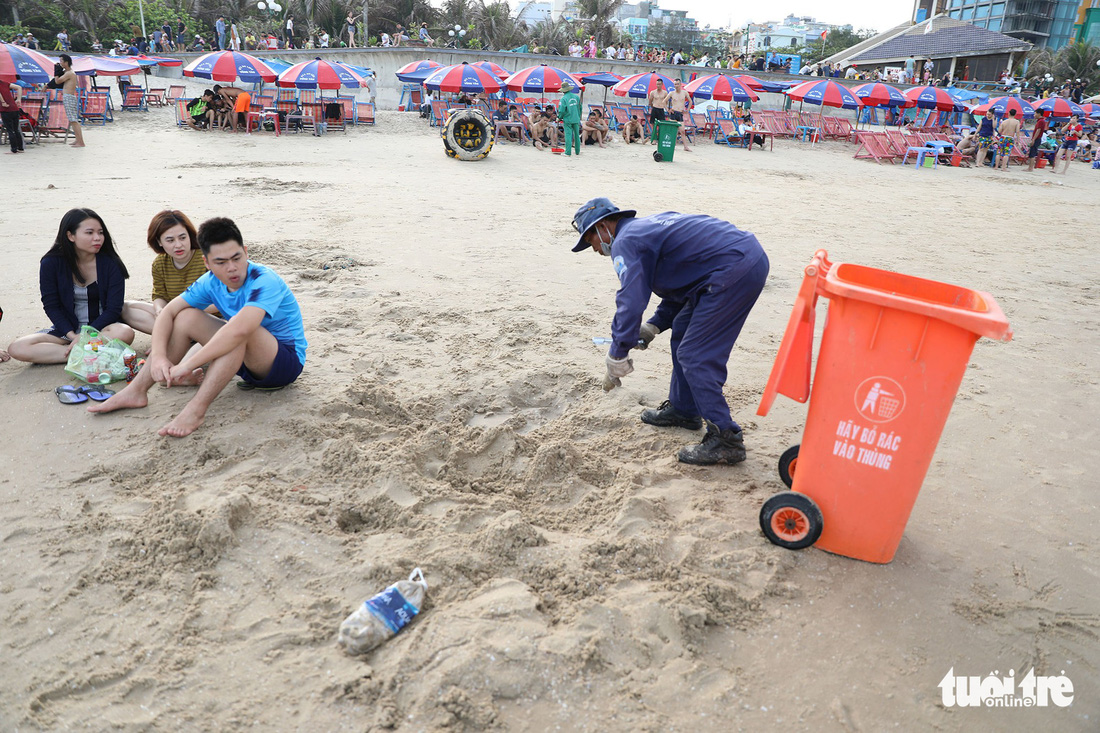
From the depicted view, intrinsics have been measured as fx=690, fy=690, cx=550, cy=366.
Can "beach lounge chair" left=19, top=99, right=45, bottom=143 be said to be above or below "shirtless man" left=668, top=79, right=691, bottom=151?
below

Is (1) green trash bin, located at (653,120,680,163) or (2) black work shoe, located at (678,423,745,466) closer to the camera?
(2) black work shoe, located at (678,423,745,466)

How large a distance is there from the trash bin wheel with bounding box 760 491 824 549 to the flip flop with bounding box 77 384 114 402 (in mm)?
3229

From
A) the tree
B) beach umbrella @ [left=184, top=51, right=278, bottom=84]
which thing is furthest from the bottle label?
the tree

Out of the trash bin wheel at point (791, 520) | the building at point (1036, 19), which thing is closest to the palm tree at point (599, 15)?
the building at point (1036, 19)

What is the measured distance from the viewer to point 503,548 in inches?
99.8

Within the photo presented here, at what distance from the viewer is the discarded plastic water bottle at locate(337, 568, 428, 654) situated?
81.9 inches

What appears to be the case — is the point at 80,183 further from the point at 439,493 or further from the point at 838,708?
the point at 838,708

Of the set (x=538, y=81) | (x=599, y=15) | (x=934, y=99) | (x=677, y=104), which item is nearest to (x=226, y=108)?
(x=538, y=81)

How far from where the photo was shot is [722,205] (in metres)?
10.1

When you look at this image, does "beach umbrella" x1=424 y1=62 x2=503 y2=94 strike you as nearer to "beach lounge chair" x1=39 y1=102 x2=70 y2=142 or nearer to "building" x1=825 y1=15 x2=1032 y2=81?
"beach lounge chair" x1=39 y1=102 x2=70 y2=142

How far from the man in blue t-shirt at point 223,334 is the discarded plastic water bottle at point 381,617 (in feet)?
5.24

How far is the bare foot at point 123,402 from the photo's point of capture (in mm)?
3406

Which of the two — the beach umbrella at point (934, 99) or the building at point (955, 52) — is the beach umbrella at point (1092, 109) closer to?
the beach umbrella at point (934, 99)

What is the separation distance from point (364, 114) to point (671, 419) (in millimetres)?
19143
